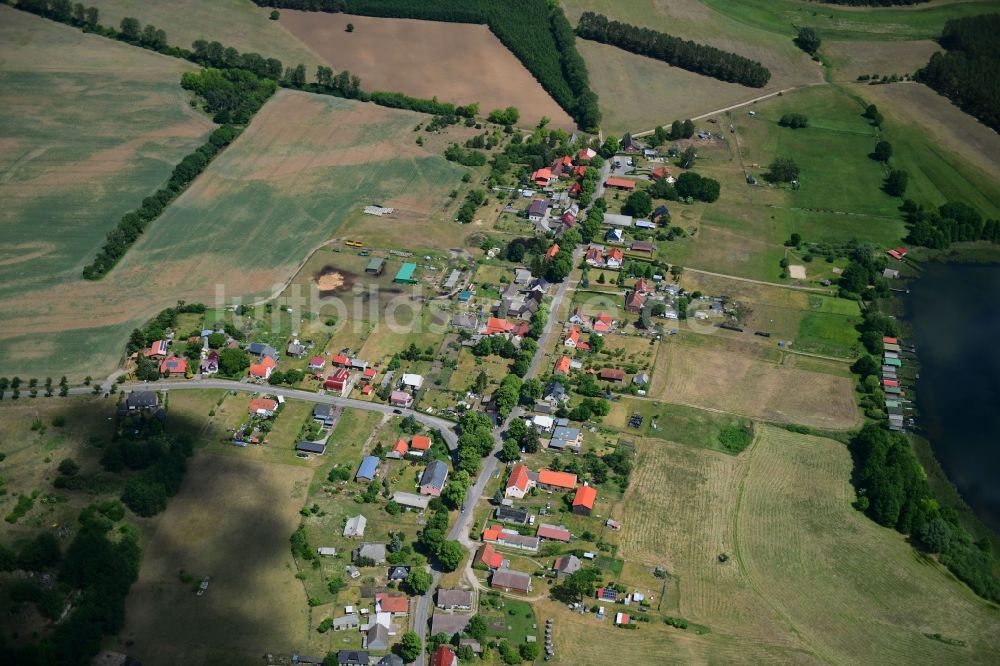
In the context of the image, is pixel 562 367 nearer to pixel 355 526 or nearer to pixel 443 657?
pixel 355 526

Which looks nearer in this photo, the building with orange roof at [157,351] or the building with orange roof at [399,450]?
the building with orange roof at [399,450]

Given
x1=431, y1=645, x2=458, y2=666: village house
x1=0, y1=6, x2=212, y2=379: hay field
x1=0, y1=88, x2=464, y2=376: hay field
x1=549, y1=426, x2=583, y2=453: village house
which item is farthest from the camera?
x1=0, y1=6, x2=212, y2=379: hay field

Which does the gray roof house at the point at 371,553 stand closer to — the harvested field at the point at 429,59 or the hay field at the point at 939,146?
the harvested field at the point at 429,59

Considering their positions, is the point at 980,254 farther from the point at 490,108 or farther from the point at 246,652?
the point at 246,652

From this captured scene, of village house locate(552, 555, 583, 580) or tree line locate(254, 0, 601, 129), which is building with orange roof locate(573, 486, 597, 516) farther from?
tree line locate(254, 0, 601, 129)

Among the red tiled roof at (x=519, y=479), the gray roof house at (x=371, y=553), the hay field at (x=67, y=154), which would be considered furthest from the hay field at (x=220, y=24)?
the gray roof house at (x=371, y=553)

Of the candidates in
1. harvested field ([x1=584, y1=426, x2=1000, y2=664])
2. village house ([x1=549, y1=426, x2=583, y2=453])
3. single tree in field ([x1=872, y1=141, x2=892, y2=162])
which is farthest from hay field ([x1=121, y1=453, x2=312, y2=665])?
single tree in field ([x1=872, y1=141, x2=892, y2=162])
